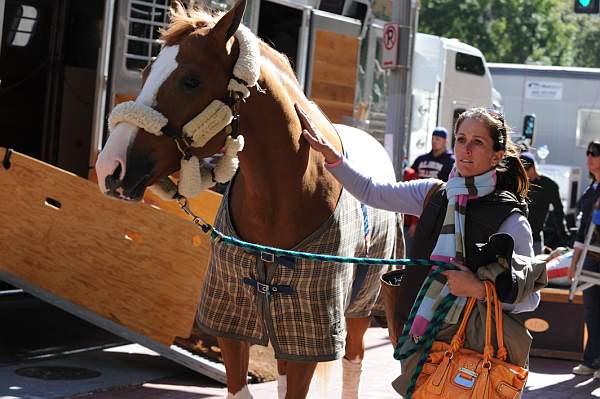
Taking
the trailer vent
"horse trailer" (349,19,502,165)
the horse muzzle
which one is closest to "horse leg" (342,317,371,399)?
the horse muzzle

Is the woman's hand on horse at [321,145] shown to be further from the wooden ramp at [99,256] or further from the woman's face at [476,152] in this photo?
the wooden ramp at [99,256]

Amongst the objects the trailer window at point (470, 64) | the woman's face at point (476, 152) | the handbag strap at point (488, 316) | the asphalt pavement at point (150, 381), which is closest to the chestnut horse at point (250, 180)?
the woman's face at point (476, 152)

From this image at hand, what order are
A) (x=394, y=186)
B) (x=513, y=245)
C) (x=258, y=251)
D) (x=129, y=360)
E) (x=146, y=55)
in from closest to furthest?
(x=513, y=245), (x=394, y=186), (x=258, y=251), (x=129, y=360), (x=146, y=55)

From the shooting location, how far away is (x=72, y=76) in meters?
9.34

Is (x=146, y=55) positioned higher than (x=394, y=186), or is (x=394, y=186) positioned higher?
(x=146, y=55)

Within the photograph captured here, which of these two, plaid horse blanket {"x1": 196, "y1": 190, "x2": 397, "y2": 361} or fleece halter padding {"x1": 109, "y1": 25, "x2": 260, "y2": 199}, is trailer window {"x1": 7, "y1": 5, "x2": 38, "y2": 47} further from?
fleece halter padding {"x1": 109, "y1": 25, "x2": 260, "y2": 199}

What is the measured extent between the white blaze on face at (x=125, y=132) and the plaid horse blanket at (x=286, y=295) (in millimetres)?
837

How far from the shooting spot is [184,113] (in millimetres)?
3873

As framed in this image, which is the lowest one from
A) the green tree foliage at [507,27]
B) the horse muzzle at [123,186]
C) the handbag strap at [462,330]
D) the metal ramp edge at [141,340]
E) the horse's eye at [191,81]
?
the metal ramp edge at [141,340]

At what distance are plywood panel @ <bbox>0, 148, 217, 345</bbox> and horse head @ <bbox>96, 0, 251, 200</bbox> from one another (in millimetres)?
2743

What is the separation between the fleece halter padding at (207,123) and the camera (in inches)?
147

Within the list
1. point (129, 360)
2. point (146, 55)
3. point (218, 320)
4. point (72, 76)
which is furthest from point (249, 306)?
point (72, 76)

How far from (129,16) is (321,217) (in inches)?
164

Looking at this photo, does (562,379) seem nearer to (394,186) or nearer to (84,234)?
(84,234)
